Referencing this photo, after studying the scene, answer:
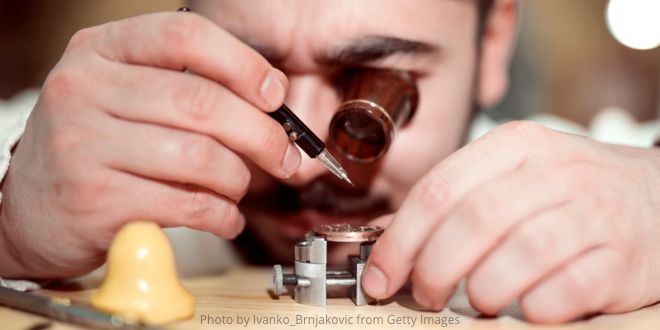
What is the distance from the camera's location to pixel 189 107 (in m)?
0.80

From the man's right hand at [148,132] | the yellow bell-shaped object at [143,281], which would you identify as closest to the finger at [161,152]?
the man's right hand at [148,132]

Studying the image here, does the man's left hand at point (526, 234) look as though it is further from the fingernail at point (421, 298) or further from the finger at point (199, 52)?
the finger at point (199, 52)

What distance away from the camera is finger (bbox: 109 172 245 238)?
2.72 ft

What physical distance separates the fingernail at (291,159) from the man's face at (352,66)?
30cm

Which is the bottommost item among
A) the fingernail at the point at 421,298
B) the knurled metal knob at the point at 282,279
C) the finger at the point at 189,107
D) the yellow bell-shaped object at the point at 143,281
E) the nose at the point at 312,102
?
the knurled metal knob at the point at 282,279

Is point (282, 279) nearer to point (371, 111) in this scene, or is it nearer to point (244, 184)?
point (244, 184)

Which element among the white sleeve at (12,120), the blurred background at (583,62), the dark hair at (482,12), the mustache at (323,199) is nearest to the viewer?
the white sleeve at (12,120)

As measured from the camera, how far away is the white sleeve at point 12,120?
937 mm

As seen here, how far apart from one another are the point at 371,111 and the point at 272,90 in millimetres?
261

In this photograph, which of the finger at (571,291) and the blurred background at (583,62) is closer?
the finger at (571,291)

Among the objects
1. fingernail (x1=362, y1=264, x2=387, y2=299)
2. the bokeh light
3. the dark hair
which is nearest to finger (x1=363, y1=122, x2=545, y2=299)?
fingernail (x1=362, y1=264, x2=387, y2=299)

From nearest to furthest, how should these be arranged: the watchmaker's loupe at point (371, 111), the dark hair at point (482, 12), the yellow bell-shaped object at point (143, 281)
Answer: the yellow bell-shaped object at point (143, 281), the watchmaker's loupe at point (371, 111), the dark hair at point (482, 12)

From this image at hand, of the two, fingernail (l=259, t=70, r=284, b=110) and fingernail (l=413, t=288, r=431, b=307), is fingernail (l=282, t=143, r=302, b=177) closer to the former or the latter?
fingernail (l=259, t=70, r=284, b=110)

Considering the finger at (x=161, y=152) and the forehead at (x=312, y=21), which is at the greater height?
the forehead at (x=312, y=21)
